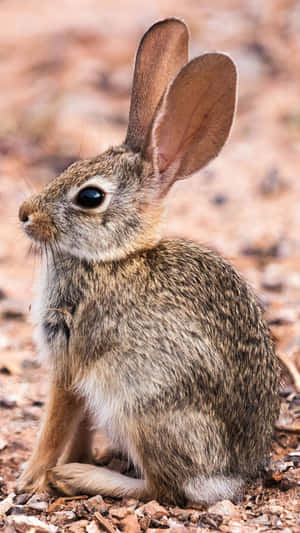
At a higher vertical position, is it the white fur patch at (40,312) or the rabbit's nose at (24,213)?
the rabbit's nose at (24,213)

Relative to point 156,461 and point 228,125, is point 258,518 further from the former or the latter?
point 228,125

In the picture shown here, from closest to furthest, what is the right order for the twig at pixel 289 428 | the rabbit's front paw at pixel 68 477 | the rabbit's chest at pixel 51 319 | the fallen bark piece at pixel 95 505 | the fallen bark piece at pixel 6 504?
the fallen bark piece at pixel 95 505 → the fallen bark piece at pixel 6 504 → the rabbit's front paw at pixel 68 477 → the rabbit's chest at pixel 51 319 → the twig at pixel 289 428

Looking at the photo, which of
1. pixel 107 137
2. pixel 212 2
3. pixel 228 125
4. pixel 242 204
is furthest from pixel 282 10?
pixel 228 125

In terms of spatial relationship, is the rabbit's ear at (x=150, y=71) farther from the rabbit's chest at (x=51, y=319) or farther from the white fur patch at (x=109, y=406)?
the white fur patch at (x=109, y=406)

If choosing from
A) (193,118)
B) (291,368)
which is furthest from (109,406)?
(291,368)

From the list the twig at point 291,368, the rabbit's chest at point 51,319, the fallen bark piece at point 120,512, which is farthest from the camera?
the twig at point 291,368

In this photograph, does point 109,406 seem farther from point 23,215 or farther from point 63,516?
point 23,215

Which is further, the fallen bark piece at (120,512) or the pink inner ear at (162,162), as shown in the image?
the pink inner ear at (162,162)

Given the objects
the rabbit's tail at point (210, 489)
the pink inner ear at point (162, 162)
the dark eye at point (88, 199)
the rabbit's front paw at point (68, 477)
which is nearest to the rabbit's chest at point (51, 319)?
the dark eye at point (88, 199)

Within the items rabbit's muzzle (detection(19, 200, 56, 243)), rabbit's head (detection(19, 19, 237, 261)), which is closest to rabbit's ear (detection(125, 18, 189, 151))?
rabbit's head (detection(19, 19, 237, 261))

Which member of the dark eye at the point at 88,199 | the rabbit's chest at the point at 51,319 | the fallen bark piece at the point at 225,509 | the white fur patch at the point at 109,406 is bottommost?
the fallen bark piece at the point at 225,509
